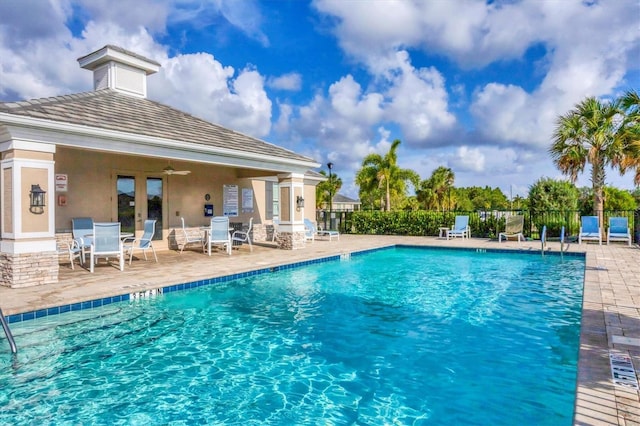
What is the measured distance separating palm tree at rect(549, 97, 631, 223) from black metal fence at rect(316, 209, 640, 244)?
Answer: 4.43 ft

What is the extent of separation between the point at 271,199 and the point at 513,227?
10401mm

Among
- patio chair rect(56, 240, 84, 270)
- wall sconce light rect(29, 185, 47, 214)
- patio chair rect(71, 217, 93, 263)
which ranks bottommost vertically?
patio chair rect(56, 240, 84, 270)

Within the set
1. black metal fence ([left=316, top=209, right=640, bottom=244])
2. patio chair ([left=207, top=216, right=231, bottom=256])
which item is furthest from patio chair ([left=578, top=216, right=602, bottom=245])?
patio chair ([left=207, top=216, right=231, bottom=256])

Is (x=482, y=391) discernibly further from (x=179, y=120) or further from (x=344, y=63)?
(x=344, y=63)

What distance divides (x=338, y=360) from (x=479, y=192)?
64.8 meters

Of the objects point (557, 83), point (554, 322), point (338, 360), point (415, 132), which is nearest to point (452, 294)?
point (554, 322)

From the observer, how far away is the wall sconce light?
7598mm

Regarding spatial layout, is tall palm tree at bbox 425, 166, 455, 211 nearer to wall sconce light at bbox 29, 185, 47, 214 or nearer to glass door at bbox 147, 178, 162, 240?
glass door at bbox 147, 178, 162, 240

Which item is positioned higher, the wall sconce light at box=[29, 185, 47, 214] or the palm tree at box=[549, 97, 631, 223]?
the palm tree at box=[549, 97, 631, 223]

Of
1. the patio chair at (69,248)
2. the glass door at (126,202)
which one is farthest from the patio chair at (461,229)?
the patio chair at (69,248)

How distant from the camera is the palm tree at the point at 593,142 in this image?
49.2ft

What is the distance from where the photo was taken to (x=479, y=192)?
210ft

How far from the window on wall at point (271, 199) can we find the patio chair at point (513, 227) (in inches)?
378

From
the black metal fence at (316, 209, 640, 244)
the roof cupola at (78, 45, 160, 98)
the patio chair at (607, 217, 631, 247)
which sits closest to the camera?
the roof cupola at (78, 45, 160, 98)
